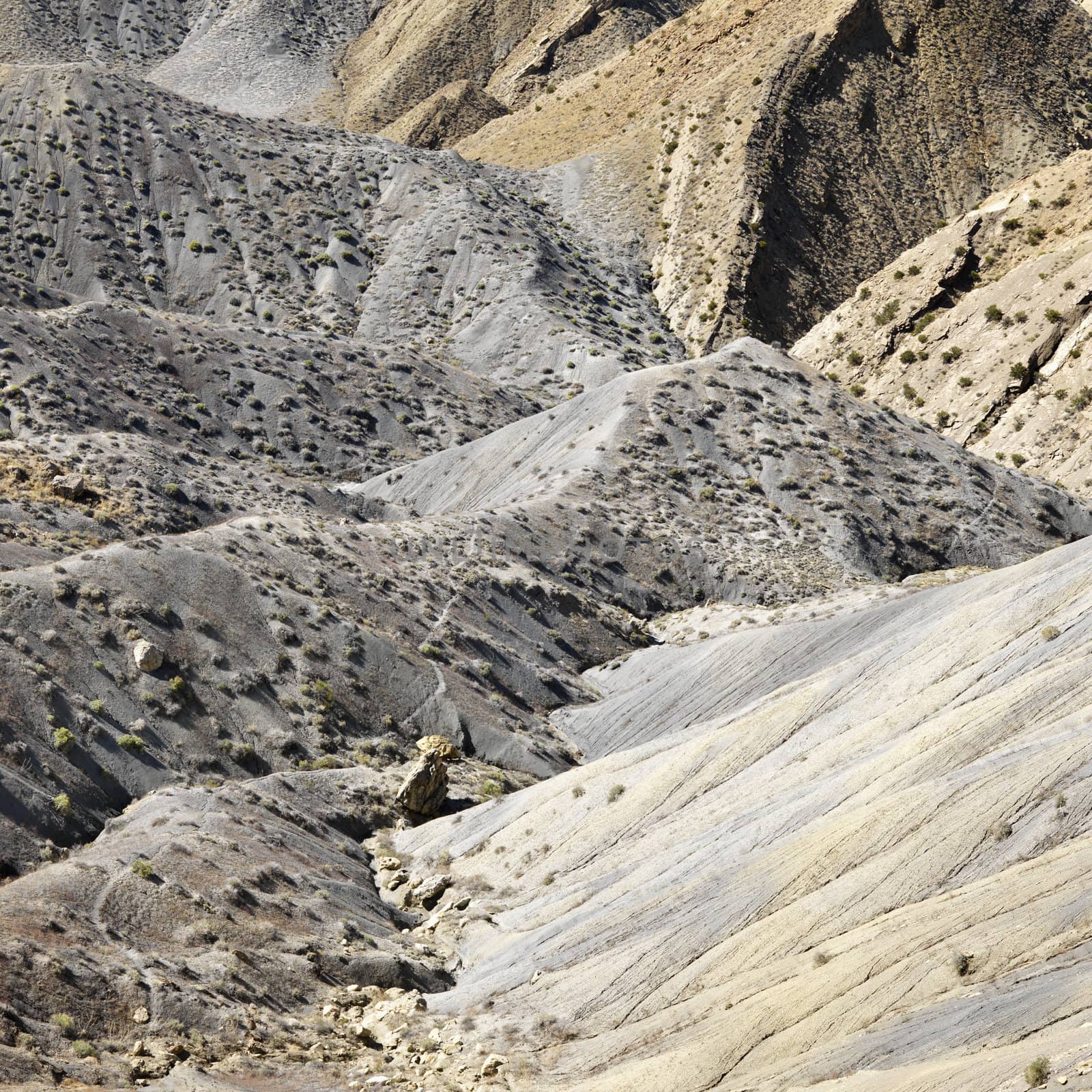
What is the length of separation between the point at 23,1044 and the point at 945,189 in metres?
73.7

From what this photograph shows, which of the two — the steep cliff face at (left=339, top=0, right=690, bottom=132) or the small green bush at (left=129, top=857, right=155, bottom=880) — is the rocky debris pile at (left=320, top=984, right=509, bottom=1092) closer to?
the small green bush at (left=129, top=857, right=155, bottom=880)

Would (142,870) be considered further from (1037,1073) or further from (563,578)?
(563,578)

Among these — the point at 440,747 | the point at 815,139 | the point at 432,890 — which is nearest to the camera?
the point at 432,890

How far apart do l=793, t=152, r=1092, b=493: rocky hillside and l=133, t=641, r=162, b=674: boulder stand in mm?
37689

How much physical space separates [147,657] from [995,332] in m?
43.1

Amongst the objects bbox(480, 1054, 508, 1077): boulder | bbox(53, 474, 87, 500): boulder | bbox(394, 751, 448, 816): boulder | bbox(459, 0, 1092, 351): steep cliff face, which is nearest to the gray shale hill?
bbox(480, 1054, 508, 1077): boulder

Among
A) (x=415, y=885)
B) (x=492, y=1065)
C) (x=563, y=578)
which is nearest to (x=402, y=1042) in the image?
(x=492, y=1065)

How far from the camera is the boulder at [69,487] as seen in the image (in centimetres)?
4006

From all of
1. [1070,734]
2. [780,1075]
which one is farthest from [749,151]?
[780,1075]

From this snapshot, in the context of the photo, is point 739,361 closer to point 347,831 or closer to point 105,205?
point 347,831

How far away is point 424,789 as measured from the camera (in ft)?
100

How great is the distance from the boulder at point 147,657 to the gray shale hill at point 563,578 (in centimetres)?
20

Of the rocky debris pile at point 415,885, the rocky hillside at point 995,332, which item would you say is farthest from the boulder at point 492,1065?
the rocky hillside at point 995,332

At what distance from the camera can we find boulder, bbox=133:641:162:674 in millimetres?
31734
